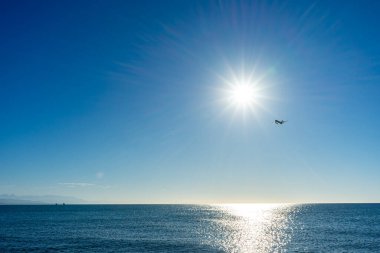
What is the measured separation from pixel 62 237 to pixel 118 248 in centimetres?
2120

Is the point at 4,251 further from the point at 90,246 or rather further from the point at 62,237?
the point at 62,237

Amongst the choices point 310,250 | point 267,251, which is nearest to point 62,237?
point 267,251

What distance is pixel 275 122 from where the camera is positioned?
2179 inches

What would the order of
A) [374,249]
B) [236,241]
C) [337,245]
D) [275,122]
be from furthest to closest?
1. [236,241]
2. [337,245]
3. [374,249]
4. [275,122]

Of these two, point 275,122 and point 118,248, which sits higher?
point 275,122

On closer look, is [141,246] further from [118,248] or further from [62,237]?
[62,237]

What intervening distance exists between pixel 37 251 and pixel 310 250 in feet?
150

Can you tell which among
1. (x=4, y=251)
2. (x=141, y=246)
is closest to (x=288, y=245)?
(x=141, y=246)

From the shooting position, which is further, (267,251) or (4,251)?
(267,251)

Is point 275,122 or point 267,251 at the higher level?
point 275,122

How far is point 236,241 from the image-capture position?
7944cm

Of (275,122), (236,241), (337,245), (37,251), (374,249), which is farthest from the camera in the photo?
(236,241)

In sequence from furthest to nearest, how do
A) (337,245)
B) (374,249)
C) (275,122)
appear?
1. (337,245)
2. (374,249)
3. (275,122)

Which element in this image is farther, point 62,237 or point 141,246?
point 62,237
